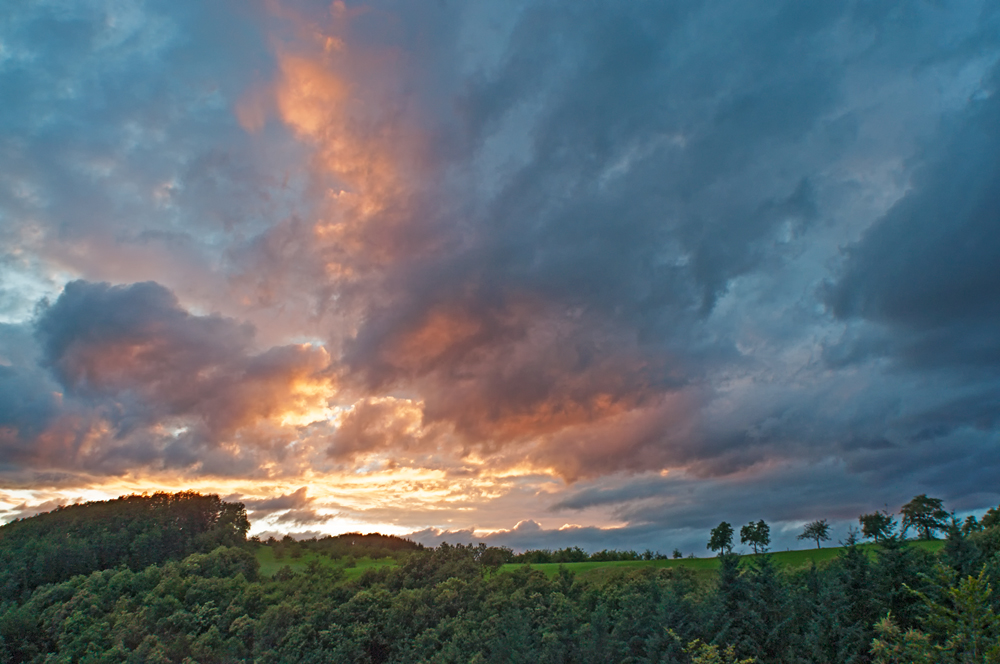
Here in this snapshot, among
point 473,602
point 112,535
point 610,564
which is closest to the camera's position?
point 473,602

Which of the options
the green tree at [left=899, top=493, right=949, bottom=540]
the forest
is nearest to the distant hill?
the forest

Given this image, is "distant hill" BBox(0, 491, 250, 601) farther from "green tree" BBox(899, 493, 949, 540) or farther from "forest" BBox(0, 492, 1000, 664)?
"green tree" BBox(899, 493, 949, 540)

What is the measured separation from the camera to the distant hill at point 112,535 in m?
111

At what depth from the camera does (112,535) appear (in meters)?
123

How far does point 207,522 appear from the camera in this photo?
149375mm

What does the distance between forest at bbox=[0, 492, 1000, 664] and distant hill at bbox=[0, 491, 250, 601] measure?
0.45m

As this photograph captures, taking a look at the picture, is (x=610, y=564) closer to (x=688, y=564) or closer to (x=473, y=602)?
(x=688, y=564)

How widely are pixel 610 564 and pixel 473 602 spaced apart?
27.1 m

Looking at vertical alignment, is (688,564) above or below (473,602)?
above

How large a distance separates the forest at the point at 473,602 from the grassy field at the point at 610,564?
139 cm

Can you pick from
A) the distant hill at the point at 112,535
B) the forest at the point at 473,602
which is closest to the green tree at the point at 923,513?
the forest at the point at 473,602

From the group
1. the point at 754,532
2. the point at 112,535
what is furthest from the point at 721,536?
the point at 112,535

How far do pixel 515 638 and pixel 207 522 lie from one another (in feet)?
411

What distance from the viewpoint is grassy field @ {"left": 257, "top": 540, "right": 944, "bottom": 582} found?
68.2 meters
